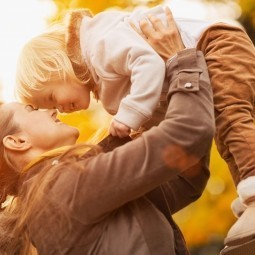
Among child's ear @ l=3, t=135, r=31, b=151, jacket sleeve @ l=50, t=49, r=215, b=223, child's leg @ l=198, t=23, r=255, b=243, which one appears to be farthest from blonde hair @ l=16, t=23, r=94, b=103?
jacket sleeve @ l=50, t=49, r=215, b=223

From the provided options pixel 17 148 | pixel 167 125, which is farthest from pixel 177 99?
pixel 17 148

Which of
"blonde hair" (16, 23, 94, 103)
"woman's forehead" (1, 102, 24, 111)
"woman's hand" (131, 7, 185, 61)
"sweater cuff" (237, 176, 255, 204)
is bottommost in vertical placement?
"sweater cuff" (237, 176, 255, 204)

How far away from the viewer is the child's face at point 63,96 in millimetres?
2252

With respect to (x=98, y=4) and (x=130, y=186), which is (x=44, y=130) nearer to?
(x=130, y=186)

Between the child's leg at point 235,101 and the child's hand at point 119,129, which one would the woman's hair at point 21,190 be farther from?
the child's leg at point 235,101

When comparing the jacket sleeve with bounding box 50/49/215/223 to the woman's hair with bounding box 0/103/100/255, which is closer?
the jacket sleeve with bounding box 50/49/215/223

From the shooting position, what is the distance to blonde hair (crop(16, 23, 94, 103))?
222cm

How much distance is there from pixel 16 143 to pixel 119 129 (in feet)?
1.04

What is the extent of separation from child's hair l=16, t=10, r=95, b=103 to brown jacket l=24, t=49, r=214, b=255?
45 cm

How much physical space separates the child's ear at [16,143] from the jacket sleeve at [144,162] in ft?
0.99

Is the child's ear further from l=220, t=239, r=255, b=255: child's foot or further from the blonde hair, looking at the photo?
l=220, t=239, r=255, b=255: child's foot

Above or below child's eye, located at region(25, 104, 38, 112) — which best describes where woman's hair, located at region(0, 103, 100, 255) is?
below

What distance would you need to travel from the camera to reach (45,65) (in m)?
2.23

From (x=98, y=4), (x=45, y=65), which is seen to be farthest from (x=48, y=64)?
(x=98, y=4)
